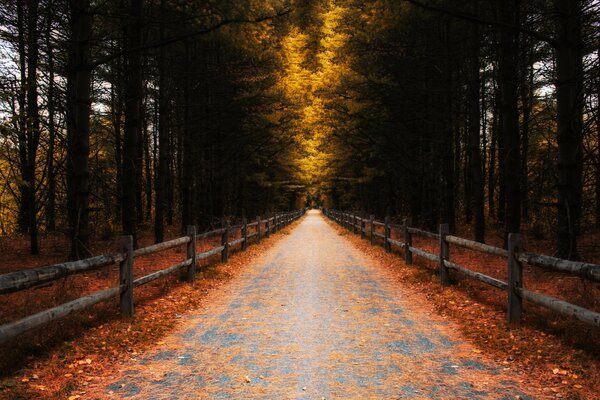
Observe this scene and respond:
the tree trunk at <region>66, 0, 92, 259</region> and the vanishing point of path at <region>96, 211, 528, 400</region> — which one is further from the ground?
the tree trunk at <region>66, 0, 92, 259</region>

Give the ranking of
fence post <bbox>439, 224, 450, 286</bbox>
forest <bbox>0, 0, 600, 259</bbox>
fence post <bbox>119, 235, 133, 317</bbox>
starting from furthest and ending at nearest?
fence post <bbox>439, 224, 450, 286</bbox> → forest <bbox>0, 0, 600, 259</bbox> → fence post <bbox>119, 235, 133, 317</bbox>

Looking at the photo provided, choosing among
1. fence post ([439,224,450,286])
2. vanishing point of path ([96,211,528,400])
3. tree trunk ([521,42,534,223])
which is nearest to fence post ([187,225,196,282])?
vanishing point of path ([96,211,528,400])

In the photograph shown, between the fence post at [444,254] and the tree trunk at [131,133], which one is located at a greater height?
the tree trunk at [131,133]

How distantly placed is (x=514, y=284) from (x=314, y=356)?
317 cm

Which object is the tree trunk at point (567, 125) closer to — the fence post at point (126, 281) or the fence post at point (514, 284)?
the fence post at point (514, 284)

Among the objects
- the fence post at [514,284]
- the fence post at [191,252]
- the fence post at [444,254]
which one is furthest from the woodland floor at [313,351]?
the fence post at [191,252]

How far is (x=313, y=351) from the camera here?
524cm

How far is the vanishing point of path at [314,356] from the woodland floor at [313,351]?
2cm

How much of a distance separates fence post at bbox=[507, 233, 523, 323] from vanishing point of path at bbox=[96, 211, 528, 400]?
2.95ft

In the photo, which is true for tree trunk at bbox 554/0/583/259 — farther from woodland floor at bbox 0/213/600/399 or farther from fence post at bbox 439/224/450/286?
fence post at bbox 439/224/450/286

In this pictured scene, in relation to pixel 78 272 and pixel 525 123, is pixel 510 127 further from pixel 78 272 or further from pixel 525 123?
pixel 78 272

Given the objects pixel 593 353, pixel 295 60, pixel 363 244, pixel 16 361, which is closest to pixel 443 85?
pixel 363 244

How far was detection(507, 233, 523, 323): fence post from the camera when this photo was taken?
6.04m

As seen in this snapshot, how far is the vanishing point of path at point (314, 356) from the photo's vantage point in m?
4.13
